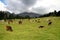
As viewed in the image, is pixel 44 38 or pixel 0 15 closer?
pixel 44 38

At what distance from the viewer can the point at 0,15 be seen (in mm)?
175750

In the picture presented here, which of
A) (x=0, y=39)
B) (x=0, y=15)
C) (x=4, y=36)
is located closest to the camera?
(x=0, y=39)

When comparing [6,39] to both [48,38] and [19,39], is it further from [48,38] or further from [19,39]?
[48,38]

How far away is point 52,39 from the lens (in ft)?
141

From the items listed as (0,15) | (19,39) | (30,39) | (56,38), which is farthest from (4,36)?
(0,15)

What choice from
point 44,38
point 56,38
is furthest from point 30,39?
point 56,38

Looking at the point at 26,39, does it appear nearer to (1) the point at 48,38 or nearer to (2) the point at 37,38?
(2) the point at 37,38

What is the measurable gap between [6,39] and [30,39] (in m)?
6.58

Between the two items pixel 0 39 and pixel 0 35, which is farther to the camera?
pixel 0 35

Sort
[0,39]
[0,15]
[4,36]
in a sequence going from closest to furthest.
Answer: [0,39]
[4,36]
[0,15]

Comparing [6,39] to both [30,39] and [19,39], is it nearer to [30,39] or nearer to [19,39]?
[19,39]

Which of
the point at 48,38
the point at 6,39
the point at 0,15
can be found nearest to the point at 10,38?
the point at 6,39

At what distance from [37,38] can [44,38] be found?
79.0 inches

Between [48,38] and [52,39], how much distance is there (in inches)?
48.6
